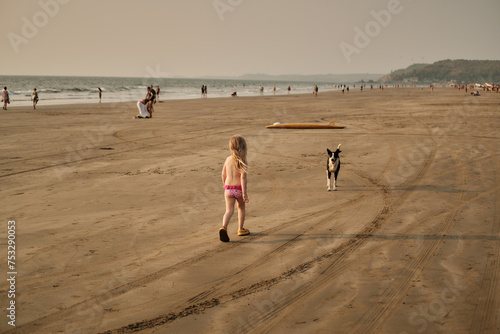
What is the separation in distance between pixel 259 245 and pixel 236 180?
1.08 metres

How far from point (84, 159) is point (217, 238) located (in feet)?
26.8

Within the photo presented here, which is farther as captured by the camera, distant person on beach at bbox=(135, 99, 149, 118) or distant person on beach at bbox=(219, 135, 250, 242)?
distant person on beach at bbox=(135, 99, 149, 118)

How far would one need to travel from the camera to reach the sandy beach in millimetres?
4523

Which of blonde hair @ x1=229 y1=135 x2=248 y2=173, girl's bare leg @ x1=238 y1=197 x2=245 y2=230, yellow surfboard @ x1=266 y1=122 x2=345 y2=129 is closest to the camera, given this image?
blonde hair @ x1=229 y1=135 x2=248 y2=173

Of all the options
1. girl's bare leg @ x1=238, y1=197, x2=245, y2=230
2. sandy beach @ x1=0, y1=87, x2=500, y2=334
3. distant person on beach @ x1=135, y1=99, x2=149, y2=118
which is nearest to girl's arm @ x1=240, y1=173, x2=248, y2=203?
girl's bare leg @ x1=238, y1=197, x2=245, y2=230

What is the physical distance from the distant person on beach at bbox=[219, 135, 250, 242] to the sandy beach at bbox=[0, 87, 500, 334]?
0.25 m

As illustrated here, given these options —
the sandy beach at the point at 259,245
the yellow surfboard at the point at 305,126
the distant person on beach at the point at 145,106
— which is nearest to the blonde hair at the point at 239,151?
the sandy beach at the point at 259,245

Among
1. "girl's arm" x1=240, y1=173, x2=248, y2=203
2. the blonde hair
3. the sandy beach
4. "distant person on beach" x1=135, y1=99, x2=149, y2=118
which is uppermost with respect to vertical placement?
"distant person on beach" x1=135, y1=99, x2=149, y2=118

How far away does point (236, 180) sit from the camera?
6852mm

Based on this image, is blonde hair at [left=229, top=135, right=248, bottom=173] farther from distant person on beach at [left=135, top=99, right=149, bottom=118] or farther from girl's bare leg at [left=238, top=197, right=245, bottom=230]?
distant person on beach at [left=135, top=99, right=149, bottom=118]

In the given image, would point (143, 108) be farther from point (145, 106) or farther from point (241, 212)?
point (241, 212)

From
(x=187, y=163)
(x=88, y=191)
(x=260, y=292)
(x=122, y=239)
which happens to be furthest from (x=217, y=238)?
(x=187, y=163)

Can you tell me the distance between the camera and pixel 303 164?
41.4ft

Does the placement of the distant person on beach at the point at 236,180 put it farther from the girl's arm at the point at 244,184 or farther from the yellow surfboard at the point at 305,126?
the yellow surfboard at the point at 305,126
